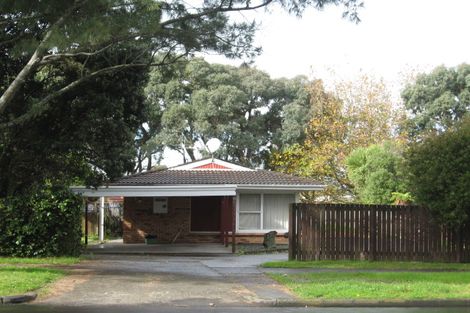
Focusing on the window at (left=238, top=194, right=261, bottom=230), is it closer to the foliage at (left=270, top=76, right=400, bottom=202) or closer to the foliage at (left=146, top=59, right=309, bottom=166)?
the foliage at (left=270, top=76, right=400, bottom=202)

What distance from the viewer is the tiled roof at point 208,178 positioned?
25.9m

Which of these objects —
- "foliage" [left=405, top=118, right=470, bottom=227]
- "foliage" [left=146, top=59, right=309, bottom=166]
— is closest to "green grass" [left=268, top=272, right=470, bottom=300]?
"foliage" [left=405, top=118, right=470, bottom=227]

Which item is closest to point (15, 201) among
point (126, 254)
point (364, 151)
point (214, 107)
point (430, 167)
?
point (126, 254)

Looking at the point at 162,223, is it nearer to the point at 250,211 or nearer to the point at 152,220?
the point at 152,220

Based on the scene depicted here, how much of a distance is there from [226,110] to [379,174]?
13.2 meters

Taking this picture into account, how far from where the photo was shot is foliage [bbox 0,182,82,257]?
61.3ft

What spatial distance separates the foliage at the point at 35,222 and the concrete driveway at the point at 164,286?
1.70 m

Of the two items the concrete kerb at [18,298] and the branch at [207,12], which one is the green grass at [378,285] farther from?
the branch at [207,12]

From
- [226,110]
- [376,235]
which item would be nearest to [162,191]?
[376,235]

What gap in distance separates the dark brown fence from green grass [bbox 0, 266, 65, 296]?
6989mm

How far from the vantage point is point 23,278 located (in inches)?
537

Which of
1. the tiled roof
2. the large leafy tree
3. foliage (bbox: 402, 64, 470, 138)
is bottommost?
the tiled roof

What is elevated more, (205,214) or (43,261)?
(205,214)

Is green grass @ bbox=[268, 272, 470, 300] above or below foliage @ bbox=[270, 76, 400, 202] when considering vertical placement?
below
